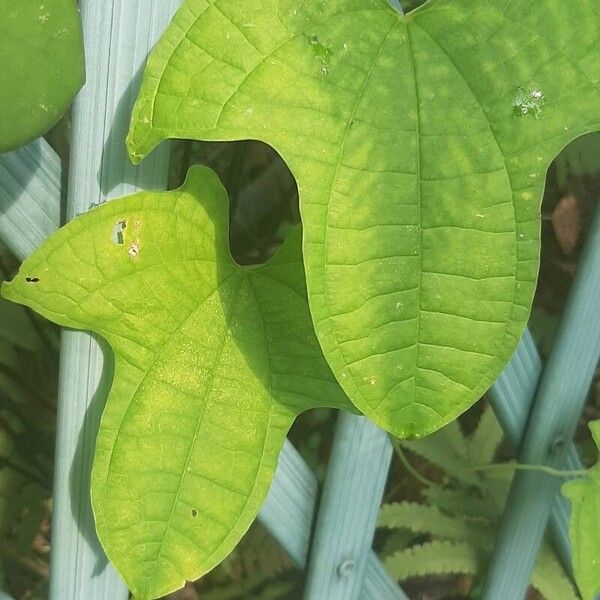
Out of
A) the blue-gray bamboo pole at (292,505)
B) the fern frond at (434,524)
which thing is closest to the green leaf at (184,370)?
the blue-gray bamboo pole at (292,505)

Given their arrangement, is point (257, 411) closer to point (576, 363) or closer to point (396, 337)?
point (396, 337)

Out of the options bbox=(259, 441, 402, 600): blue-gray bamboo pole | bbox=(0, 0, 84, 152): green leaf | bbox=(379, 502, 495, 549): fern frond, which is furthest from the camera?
bbox=(379, 502, 495, 549): fern frond

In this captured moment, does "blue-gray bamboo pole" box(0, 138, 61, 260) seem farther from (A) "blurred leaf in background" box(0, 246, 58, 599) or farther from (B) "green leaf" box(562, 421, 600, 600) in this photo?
(B) "green leaf" box(562, 421, 600, 600)

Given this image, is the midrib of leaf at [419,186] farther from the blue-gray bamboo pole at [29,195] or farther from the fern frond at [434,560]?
the fern frond at [434,560]

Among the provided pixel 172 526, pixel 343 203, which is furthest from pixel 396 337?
pixel 172 526

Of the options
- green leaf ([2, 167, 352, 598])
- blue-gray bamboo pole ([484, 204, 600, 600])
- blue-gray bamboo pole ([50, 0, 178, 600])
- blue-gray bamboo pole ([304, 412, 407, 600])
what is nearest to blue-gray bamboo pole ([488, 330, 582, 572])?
blue-gray bamboo pole ([484, 204, 600, 600])

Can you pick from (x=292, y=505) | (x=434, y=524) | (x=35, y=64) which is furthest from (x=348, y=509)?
(x=35, y=64)
